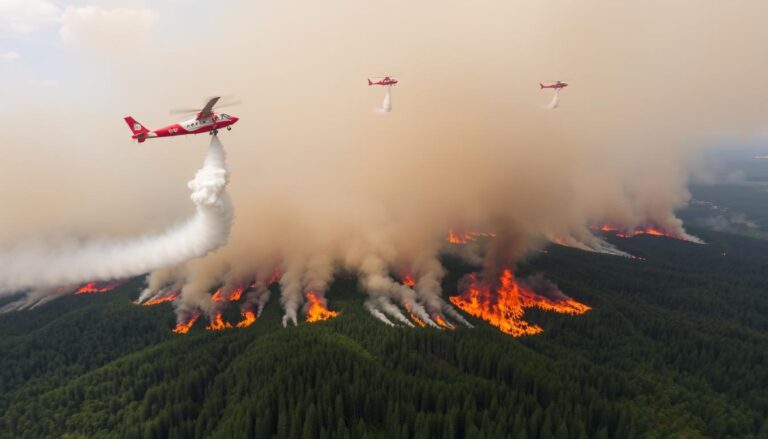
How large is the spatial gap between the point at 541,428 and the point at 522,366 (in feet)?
97.1

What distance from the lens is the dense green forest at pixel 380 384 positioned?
4286 inches

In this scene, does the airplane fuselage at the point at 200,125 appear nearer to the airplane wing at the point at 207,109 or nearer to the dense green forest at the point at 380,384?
the airplane wing at the point at 207,109

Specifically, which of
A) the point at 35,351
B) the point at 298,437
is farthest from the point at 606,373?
the point at 35,351

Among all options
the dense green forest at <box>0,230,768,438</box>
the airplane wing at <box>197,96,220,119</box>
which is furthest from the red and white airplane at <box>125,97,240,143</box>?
the dense green forest at <box>0,230,768,438</box>

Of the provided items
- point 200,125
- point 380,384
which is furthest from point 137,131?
point 380,384

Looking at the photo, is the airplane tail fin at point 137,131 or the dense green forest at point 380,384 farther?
the dense green forest at point 380,384

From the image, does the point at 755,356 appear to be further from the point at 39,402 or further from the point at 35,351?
the point at 35,351

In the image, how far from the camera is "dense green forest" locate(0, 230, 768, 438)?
109 meters

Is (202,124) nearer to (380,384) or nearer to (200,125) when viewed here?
(200,125)

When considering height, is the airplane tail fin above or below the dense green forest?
above

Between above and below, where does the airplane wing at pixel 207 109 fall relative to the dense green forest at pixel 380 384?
above

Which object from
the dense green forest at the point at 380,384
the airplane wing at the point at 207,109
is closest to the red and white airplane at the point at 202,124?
the airplane wing at the point at 207,109

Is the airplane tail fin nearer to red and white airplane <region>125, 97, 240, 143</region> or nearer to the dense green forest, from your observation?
red and white airplane <region>125, 97, 240, 143</region>

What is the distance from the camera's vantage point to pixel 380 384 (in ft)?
396
